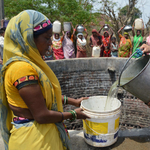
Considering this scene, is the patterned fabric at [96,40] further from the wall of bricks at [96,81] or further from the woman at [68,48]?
the wall of bricks at [96,81]

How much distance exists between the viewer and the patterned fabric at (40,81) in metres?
1.07

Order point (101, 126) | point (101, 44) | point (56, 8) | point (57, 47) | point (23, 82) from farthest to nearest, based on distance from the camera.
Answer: point (56, 8) < point (101, 44) < point (57, 47) < point (101, 126) < point (23, 82)

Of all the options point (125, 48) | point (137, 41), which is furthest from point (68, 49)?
point (137, 41)

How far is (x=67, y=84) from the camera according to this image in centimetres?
410

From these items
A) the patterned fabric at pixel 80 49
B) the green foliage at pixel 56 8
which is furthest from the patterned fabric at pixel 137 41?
the green foliage at pixel 56 8

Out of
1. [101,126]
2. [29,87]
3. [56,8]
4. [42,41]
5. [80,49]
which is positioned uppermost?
[56,8]

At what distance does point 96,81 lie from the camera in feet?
14.0

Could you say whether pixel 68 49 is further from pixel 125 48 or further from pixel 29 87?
pixel 29 87

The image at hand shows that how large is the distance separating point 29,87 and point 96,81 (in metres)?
3.38

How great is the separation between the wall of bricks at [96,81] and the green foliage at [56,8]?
19.2 ft

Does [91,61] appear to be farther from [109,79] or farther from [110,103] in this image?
[110,103]

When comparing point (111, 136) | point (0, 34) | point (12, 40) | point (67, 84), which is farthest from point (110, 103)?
point (0, 34)

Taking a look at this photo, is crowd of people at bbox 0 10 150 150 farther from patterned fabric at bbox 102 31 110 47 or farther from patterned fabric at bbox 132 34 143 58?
patterned fabric at bbox 102 31 110 47

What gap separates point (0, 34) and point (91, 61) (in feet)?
8.31
